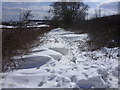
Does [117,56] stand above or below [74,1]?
below

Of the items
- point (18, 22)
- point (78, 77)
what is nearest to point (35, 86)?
point (78, 77)

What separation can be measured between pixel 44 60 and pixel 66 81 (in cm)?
230

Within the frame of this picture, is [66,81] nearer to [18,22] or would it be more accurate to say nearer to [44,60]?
[44,60]

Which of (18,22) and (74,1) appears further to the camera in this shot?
(74,1)

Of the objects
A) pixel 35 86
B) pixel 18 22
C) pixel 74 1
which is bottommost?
pixel 35 86

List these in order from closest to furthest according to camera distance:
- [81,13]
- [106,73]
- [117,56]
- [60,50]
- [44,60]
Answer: [106,73], [44,60], [117,56], [60,50], [81,13]

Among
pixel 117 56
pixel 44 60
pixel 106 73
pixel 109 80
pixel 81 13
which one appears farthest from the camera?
pixel 81 13

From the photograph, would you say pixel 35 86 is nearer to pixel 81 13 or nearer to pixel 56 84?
pixel 56 84

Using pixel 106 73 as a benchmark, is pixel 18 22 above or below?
above

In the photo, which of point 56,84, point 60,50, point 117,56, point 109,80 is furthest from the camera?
point 60,50

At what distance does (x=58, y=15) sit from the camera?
4394 cm

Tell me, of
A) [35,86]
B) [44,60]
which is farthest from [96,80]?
[44,60]

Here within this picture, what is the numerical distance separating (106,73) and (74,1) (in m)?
39.4

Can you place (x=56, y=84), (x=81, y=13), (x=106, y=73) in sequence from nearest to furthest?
(x=56, y=84) < (x=106, y=73) < (x=81, y=13)
